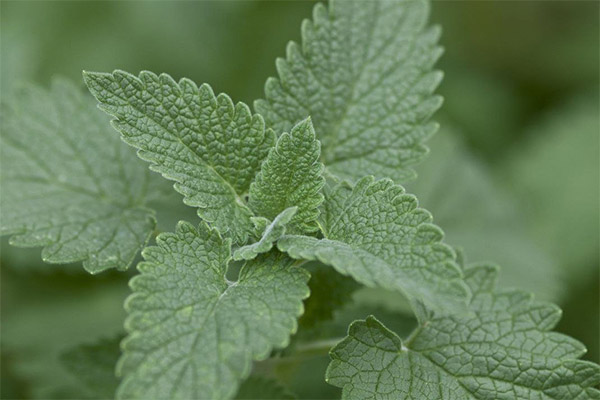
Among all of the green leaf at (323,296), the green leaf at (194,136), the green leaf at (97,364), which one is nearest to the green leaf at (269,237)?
the green leaf at (194,136)

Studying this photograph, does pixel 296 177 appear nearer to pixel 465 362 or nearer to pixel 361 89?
pixel 361 89

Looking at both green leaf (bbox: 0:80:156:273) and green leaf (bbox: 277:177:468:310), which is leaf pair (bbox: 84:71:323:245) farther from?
green leaf (bbox: 0:80:156:273)

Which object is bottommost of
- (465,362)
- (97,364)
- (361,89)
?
(97,364)

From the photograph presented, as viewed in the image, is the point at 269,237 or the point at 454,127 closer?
the point at 269,237

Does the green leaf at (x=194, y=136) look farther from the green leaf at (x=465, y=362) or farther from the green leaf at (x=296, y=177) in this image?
the green leaf at (x=465, y=362)

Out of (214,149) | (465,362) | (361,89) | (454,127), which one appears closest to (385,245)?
(465,362)
